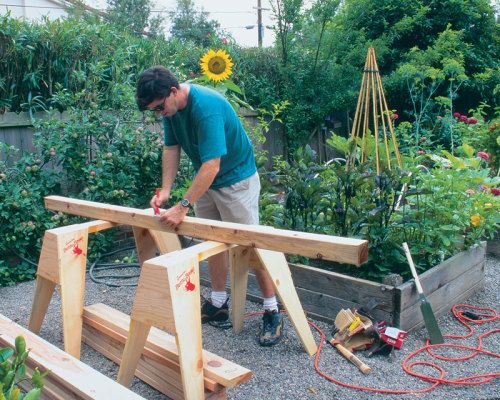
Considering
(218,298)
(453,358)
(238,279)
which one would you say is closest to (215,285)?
(218,298)

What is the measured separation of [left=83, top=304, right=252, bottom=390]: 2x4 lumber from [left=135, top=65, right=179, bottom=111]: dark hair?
1.29 meters

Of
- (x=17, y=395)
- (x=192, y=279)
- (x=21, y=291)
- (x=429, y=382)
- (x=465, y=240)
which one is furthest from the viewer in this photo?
(x=21, y=291)

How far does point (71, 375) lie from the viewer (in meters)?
2.22

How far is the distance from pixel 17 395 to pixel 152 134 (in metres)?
4.23

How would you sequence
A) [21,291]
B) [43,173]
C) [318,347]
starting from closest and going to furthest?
[318,347]
[21,291]
[43,173]

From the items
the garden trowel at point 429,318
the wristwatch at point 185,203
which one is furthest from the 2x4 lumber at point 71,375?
the garden trowel at point 429,318

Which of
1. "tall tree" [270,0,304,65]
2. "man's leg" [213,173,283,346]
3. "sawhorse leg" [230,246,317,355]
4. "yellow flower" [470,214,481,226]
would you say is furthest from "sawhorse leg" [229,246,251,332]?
"tall tree" [270,0,304,65]

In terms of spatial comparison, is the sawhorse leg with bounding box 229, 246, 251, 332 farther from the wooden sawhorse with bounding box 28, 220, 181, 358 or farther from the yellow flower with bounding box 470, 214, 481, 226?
the yellow flower with bounding box 470, 214, 481, 226

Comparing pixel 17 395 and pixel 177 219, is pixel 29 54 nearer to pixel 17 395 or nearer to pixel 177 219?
pixel 177 219

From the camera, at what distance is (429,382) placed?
110 inches

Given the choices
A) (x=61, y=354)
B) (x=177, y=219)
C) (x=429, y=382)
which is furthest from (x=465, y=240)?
(x=61, y=354)

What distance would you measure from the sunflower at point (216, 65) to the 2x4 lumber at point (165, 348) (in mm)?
2135

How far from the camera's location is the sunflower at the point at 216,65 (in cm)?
438

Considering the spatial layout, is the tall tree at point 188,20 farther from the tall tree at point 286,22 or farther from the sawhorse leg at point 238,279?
the sawhorse leg at point 238,279
